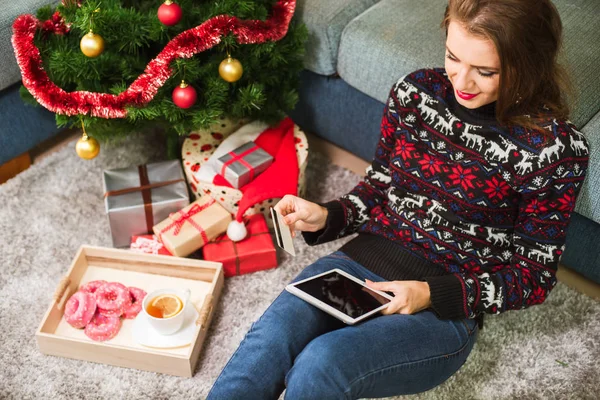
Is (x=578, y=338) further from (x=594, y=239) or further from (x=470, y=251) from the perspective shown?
(x=470, y=251)

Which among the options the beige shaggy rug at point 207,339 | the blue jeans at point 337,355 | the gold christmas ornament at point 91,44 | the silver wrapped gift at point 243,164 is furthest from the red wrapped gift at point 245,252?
the gold christmas ornament at point 91,44

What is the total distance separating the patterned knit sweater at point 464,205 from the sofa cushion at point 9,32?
103cm

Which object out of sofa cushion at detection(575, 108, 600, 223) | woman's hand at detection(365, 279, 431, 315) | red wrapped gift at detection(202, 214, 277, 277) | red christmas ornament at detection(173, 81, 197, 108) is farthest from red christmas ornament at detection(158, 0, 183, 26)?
sofa cushion at detection(575, 108, 600, 223)

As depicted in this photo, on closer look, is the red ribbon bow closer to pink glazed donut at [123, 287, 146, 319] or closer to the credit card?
pink glazed donut at [123, 287, 146, 319]

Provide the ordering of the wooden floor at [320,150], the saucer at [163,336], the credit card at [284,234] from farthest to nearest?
the wooden floor at [320,150], the saucer at [163,336], the credit card at [284,234]

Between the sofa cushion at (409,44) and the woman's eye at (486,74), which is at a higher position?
the woman's eye at (486,74)

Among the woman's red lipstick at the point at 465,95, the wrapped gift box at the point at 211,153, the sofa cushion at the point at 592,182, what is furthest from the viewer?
the wrapped gift box at the point at 211,153

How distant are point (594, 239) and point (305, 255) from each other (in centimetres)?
75

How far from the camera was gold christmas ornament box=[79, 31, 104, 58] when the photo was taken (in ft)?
4.98

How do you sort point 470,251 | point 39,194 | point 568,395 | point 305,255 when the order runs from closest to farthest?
point 470,251
point 568,395
point 305,255
point 39,194

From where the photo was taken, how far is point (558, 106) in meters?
1.16

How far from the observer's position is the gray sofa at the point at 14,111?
1739 millimetres

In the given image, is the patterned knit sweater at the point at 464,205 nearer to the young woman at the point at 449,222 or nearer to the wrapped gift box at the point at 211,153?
the young woman at the point at 449,222

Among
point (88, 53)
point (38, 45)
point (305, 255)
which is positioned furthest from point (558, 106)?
point (38, 45)
